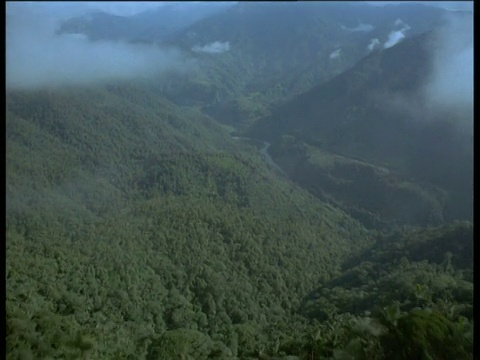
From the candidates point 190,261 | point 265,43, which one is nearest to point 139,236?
point 190,261

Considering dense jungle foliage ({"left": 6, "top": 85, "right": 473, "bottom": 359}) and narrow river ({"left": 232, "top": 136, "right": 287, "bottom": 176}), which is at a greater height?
dense jungle foliage ({"left": 6, "top": 85, "right": 473, "bottom": 359})

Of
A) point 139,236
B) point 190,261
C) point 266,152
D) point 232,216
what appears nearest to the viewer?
point 190,261

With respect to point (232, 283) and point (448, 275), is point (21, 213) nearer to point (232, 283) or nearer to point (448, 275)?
point (232, 283)


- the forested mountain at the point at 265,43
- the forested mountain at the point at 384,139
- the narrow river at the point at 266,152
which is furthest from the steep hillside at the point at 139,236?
the forested mountain at the point at 265,43

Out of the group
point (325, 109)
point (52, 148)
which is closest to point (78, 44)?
point (52, 148)

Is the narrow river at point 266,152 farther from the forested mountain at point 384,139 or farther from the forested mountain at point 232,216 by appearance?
the forested mountain at point 384,139

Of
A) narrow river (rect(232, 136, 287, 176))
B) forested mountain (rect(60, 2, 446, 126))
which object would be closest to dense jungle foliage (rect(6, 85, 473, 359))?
narrow river (rect(232, 136, 287, 176))

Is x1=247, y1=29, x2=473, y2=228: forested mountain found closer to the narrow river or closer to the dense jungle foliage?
the narrow river

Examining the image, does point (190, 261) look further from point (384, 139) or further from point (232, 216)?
point (384, 139)
